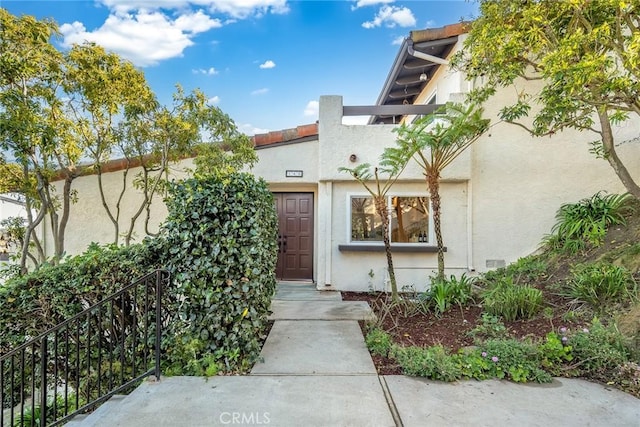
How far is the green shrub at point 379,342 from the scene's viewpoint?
12.4ft

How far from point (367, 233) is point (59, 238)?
6.16 meters

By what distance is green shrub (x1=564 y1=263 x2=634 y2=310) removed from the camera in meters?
4.35

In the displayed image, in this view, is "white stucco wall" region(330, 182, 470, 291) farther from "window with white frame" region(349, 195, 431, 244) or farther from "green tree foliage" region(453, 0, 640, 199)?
"green tree foliage" region(453, 0, 640, 199)

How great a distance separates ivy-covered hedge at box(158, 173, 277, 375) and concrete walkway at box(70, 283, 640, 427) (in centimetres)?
26

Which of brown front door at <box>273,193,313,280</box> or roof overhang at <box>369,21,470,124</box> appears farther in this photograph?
brown front door at <box>273,193,313,280</box>

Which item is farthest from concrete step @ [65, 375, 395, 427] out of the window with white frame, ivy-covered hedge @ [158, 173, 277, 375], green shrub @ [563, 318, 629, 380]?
the window with white frame

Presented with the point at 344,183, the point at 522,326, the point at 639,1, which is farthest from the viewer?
the point at 344,183

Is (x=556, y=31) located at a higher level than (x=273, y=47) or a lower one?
lower

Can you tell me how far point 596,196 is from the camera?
21.7ft

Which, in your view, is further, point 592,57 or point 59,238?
point 59,238

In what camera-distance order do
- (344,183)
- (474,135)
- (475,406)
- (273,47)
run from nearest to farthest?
(475,406), (474,135), (344,183), (273,47)

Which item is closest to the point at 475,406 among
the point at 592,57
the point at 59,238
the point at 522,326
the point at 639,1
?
the point at 522,326

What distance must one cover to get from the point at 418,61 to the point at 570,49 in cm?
531

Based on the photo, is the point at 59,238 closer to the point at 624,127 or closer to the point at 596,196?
the point at 596,196
